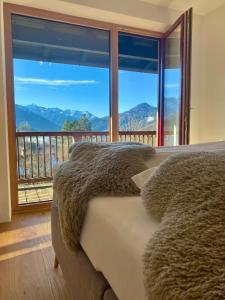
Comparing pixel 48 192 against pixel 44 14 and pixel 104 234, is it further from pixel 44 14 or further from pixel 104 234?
pixel 104 234

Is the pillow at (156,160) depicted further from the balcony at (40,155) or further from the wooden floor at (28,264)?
the balcony at (40,155)

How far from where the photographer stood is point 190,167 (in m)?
0.69

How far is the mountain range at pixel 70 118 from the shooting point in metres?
3.34

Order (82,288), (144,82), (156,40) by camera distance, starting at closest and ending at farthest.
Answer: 1. (82,288)
2. (156,40)
3. (144,82)

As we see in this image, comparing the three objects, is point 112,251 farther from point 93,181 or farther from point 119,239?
point 93,181

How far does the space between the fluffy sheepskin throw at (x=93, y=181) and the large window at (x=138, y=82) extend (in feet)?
7.04

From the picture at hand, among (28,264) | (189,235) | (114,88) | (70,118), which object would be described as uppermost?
(114,88)

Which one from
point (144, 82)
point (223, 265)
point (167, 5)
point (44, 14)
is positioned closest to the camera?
point (223, 265)

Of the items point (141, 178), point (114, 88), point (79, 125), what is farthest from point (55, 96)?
point (141, 178)

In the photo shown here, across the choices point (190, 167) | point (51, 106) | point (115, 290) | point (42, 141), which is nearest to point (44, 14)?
point (51, 106)

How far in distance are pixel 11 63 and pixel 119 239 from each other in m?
2.40

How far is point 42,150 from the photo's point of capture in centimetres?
362

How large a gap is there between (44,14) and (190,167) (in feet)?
8.61

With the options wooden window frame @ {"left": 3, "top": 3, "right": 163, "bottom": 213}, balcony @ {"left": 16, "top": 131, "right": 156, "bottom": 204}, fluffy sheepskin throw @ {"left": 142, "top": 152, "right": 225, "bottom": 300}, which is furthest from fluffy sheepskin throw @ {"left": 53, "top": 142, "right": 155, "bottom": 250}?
balcony @ {"left": 16, "top": 131, "right": 156, "bottom": 204}
